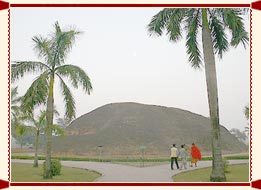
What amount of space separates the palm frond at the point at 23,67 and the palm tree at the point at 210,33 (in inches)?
213

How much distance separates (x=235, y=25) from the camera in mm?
12445

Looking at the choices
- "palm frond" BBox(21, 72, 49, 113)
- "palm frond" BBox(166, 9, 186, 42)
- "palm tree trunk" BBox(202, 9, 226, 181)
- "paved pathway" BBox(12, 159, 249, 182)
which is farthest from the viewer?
"palm frond" BBox(21, 72, 49, 113)

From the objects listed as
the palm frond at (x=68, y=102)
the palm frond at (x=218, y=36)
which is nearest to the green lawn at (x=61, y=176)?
the palm frond at (x=68, y=102)

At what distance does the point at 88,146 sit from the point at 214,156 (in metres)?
43.9

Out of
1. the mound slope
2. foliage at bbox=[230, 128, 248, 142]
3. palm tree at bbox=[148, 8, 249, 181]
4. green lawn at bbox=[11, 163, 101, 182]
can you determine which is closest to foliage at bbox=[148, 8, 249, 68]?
palm tree at bbox=[148, 8, 249, 181]

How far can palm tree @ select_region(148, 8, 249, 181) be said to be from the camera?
12.0 metres

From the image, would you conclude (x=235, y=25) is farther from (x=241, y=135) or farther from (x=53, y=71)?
(x=241, y=135)

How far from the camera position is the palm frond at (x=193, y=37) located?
527 inches

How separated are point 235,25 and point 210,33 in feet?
3.43

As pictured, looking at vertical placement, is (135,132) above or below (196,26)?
below

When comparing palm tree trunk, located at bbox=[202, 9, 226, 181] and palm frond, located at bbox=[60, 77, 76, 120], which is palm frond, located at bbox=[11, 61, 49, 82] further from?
palm tree trunk, located at bbox=[202, 9, 226, 181]

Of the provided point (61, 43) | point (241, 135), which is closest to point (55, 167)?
point (61, 43)

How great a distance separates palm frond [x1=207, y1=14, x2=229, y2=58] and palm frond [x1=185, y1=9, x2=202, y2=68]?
28.2 inches

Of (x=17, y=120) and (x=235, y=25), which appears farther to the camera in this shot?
(x=17, y=120)
